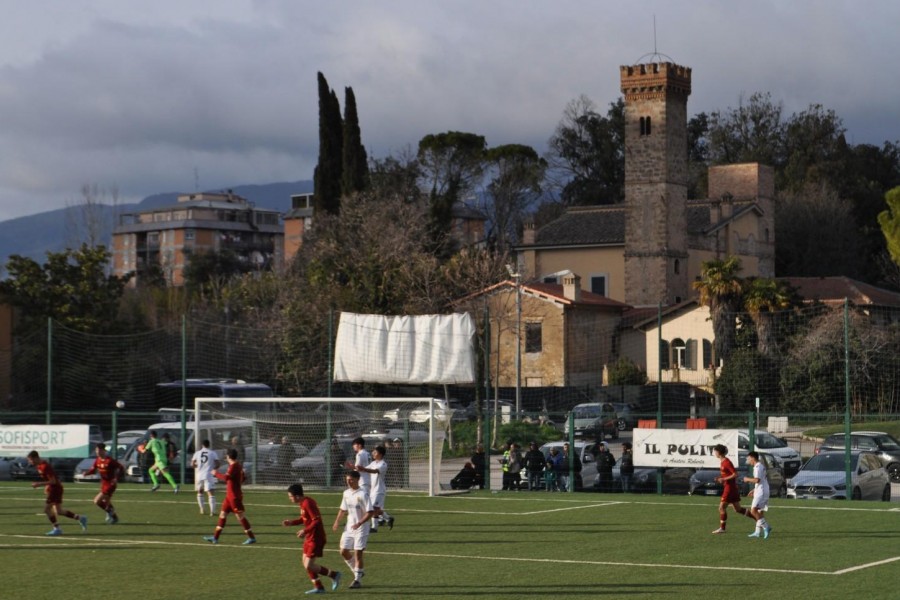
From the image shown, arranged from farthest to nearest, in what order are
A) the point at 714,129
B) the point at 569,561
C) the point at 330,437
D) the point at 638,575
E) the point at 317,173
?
1. the point at 714,129
2. the point at 317,173
3. the point at 330,437
4. the point at 569,561
5. the point at 638,575

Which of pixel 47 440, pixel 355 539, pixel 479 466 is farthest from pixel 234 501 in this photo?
pixel 47 440

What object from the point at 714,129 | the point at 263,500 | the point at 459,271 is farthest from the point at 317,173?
the point at 263,500

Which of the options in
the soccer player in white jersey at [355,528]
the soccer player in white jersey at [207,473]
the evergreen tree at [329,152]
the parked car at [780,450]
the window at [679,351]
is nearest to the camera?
the soccer player in white jersey at [355,528]

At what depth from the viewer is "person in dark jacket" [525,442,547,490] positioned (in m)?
33.5

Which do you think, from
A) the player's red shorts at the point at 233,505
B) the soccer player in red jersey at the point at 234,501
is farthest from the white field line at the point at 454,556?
the player's red shorts at the point at 233,505

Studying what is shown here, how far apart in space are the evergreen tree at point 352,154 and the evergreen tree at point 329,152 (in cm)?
113

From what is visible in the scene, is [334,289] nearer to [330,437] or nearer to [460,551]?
[330,437]

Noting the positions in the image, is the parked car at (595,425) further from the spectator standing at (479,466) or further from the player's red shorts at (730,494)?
the player's red shorts at (730,494)

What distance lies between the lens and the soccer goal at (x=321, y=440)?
3306 centimetres

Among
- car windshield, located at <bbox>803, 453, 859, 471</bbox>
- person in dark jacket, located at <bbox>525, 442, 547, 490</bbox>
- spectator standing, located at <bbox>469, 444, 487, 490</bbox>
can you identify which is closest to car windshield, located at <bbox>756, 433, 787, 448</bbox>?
car windshield, located at <bbox>803, 453, 859, 471</bbox>

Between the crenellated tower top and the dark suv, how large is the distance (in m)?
43.8

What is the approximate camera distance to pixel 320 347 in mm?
52500

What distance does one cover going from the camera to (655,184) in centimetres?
7800

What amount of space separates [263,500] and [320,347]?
21905 mm
